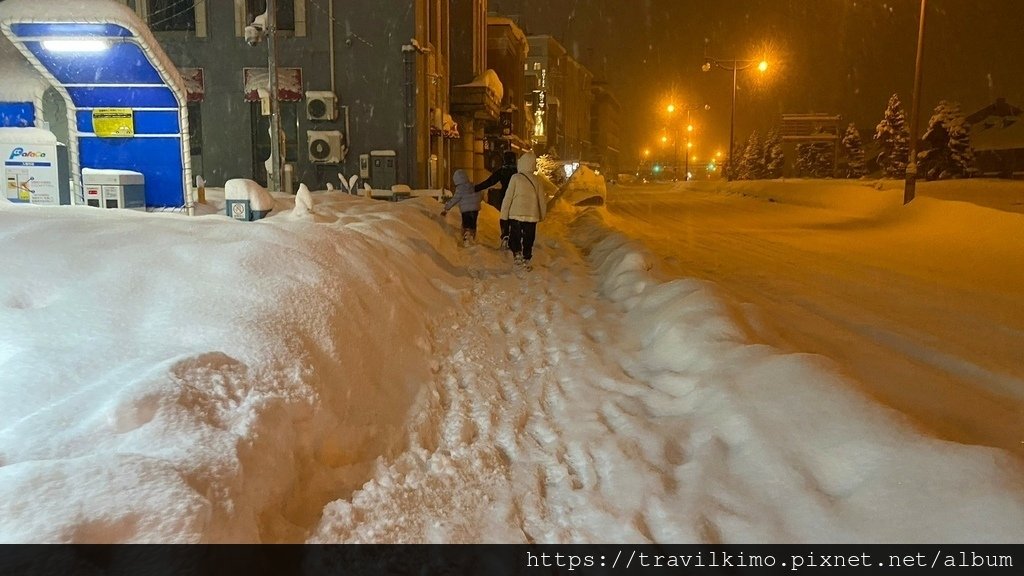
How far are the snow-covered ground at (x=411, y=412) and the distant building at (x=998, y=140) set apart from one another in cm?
4772

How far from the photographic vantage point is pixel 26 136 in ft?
32.5

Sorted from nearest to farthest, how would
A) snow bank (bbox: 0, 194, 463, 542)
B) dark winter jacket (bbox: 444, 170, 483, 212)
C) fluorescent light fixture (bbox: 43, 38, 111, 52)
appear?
snow bank (bbox: 0, 194, 463, 542)
fluorescent light fixture (bbox: 43, 38, 111, 52)
dark winter jacket (bbox: 444, 170, 483, 212)

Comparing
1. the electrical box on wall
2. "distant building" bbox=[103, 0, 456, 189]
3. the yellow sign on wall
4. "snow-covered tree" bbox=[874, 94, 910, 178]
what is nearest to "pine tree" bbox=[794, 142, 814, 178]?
"snow-covered tree" bbox=[874, 94, 910, 178]

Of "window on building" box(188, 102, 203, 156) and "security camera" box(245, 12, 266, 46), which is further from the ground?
"security camera" box(245, 12, 266, 46)

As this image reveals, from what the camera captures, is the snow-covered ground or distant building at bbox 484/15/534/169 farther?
distant building at bbox 484/15/534/169

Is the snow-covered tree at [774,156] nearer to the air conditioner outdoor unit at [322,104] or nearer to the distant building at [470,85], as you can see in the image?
the distant building at [470,85]

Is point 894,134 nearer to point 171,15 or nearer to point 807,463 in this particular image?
point 171,15

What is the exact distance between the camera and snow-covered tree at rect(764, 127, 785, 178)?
237 ft

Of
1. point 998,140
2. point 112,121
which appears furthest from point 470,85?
point 998,140

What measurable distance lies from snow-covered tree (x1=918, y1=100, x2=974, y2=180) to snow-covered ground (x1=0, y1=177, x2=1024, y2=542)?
42433mm

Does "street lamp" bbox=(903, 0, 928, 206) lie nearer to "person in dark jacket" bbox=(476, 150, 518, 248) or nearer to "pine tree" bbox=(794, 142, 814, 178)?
"person in dark jacket" bbox=(476, 150, 518, 248)

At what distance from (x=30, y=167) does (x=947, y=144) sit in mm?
47531
